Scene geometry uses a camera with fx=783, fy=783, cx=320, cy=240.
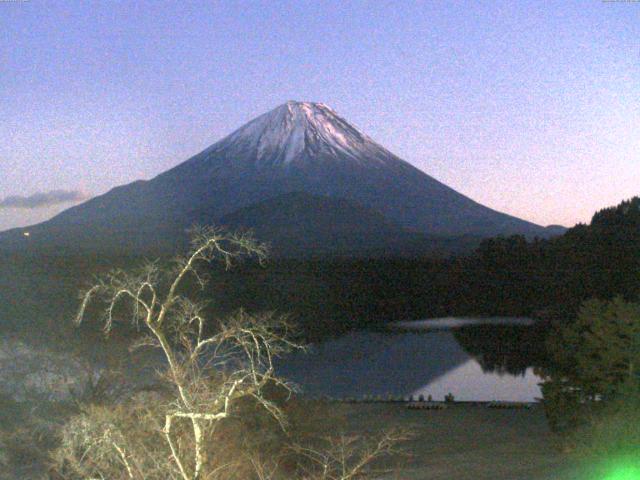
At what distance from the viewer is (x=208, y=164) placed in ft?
293

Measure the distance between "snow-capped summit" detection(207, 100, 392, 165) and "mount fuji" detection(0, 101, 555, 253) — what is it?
0.11 m

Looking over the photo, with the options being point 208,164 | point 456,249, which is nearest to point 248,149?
point 208,164

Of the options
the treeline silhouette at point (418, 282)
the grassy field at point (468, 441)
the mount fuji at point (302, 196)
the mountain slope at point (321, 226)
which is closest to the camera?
the grassy field at point (468, 441)

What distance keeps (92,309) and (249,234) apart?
3754cm

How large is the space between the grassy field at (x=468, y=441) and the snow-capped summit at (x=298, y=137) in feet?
229

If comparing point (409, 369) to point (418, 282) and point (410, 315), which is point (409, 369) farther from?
point (418, 282)

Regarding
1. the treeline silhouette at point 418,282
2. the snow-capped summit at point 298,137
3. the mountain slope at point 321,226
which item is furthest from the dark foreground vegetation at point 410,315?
the snow-capped summit at point 298,137

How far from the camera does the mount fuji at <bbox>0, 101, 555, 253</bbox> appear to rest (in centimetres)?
8681

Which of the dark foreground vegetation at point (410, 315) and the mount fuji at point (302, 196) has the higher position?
the mount fuji at point (302, 196)

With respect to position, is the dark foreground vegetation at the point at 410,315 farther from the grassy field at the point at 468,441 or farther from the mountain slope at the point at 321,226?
the mountain slope at the point at 321,226

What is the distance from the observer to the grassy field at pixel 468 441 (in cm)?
→ 987

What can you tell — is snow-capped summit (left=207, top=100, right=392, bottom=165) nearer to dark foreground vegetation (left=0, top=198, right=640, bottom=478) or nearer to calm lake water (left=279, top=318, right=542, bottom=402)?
dark foreground vegetation (left=0, top=198, right=640, bottom=478)

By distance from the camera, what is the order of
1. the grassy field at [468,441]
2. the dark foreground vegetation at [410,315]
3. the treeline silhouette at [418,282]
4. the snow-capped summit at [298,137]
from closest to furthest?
the dark foreground vegetation at [410,315] → the grassy field at [468,441] → the treeline silhouette at [418,282] → the snow-capped summit at [298,137]

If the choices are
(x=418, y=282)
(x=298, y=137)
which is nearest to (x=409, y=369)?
(x=418, y=282)
